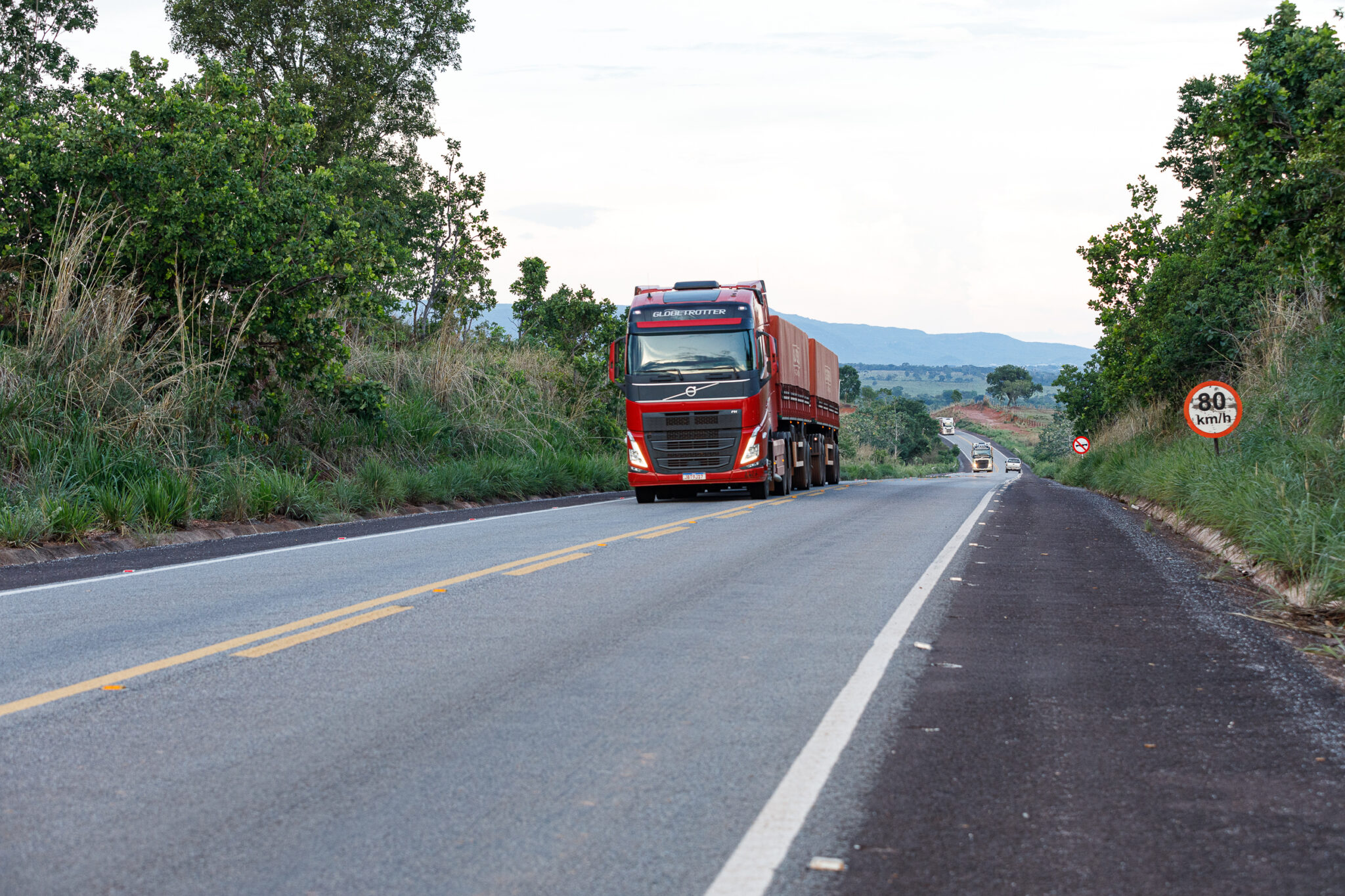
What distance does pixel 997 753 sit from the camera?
183 inches

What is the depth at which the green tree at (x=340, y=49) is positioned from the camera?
34188 mm

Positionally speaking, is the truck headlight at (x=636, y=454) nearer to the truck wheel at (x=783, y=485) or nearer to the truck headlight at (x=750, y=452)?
the truck headlight at (x=750, y=452)

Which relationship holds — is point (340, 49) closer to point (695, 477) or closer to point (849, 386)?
point (695, 477)

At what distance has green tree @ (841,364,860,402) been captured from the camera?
15275 cm

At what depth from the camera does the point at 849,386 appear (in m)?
154

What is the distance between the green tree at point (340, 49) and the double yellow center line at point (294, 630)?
26.0m

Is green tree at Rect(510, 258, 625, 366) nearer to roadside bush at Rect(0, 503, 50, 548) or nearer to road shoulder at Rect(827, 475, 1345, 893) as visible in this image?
roadside bush at Rect(0, 503, 50, 548)

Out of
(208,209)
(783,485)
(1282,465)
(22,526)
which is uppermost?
(208,209)

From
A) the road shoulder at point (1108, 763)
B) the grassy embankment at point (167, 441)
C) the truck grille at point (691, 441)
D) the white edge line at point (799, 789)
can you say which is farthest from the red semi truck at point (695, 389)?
the white edge line at point (799, 789)

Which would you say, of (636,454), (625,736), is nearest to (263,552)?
(625,736)

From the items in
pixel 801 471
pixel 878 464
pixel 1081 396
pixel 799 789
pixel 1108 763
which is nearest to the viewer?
pixel 799 789

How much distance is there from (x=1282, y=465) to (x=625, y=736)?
9897 mm

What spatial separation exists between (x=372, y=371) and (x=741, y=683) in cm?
1799

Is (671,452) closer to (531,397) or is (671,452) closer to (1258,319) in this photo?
(531,397)
